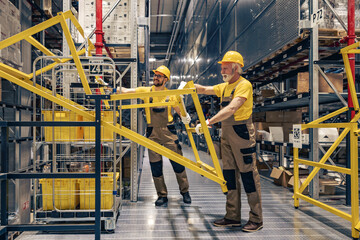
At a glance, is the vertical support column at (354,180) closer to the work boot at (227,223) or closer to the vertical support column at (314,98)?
the work boot at (227,223)

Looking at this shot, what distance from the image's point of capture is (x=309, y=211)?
164 inches

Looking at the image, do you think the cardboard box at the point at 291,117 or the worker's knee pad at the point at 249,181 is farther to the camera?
the cardboard box at the point at 291,117

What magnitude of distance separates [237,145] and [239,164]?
0.78 ft

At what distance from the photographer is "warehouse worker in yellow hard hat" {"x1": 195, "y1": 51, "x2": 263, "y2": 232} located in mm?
3236

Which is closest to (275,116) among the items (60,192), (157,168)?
(157,168)

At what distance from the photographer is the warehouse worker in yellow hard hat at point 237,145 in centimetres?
324

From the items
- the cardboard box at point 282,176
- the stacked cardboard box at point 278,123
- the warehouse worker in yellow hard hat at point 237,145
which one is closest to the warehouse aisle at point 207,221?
the warehouse worker in yellow hard hat at point 237,145

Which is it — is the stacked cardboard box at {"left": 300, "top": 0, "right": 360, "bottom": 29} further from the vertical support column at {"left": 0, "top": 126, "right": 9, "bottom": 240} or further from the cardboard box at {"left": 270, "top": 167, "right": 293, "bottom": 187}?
the vertical support column at {"left": 0, "top": 126, "right": 9, "bottom": 240}

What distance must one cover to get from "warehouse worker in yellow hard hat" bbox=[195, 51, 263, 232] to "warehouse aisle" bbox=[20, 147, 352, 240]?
9.0 inches

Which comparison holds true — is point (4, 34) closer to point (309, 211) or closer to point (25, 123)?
point (25, 123)

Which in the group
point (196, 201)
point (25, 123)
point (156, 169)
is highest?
point (25, 123)

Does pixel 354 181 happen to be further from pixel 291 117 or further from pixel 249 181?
pixel 291 117

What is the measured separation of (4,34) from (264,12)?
5.66 m

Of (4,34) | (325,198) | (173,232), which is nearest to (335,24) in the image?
(325,198)
